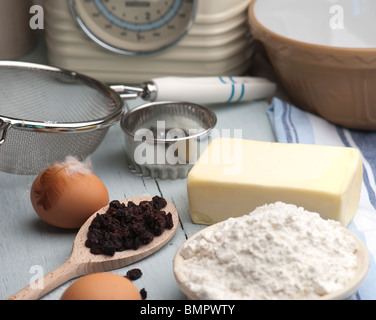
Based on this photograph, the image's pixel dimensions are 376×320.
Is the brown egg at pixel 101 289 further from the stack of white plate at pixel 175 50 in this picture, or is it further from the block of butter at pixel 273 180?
the stack of white plate at pixel 175 50

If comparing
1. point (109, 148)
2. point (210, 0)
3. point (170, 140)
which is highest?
point (210, 0)

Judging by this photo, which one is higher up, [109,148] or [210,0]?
[210,0]

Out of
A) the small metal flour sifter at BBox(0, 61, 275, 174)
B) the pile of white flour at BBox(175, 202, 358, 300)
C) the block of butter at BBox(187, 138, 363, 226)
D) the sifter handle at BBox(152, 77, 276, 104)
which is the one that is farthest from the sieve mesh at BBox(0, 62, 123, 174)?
the pile of white flour at BBox(175, 202, 358, 300)

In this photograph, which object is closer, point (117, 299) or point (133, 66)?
point (117, 299)

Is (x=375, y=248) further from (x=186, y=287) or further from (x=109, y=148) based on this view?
(x=109, y=148)

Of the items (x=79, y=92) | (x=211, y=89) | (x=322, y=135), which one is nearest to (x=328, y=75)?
(x=322, y=135)

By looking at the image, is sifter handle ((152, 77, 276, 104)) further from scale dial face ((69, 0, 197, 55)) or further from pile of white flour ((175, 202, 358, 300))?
pile of white flour ((175, 202, 358, 300))

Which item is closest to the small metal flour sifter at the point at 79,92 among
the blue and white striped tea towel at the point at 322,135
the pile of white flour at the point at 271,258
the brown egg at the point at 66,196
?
the blue and white striped tea towel at the point at 322,135
